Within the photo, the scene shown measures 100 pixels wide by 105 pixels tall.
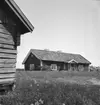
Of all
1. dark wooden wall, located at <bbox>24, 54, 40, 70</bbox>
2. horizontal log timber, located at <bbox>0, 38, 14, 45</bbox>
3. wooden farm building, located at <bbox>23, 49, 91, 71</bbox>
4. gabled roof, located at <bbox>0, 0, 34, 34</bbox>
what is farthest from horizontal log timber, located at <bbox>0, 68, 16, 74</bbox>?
dark wooden wall, located at <bbox>24, 54, 40, 70</bbox>

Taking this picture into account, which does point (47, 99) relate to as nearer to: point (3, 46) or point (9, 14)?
point (3, 46)

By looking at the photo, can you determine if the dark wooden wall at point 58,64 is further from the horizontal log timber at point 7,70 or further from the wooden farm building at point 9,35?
the horizontal log timber at point 7,70

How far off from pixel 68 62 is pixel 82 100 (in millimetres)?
30292

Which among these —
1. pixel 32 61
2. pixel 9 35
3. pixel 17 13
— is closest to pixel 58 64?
pixel 32 61

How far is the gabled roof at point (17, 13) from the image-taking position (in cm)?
711

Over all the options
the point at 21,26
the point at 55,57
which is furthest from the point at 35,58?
the point at 21,26

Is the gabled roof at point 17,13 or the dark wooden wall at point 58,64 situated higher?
the gabled roof at point 17,13

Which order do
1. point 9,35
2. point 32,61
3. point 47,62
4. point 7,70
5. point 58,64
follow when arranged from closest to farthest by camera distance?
point 7,70 → point 9,35 → point 47,62 → point 32,61 → point 58,64

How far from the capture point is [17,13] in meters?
7.45

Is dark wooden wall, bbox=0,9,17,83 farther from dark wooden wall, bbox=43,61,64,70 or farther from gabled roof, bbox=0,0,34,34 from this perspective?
dark wooden wall, bbox=43,61,64,70

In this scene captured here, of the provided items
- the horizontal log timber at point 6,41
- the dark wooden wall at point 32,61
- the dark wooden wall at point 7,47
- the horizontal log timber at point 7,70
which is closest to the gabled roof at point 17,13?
the dark wooden wall at point 7,47

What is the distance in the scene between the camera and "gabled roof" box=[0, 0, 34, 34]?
7105mm

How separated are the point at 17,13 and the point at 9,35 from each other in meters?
1.27

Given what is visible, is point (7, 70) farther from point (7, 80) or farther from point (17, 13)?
point (17, 13)
